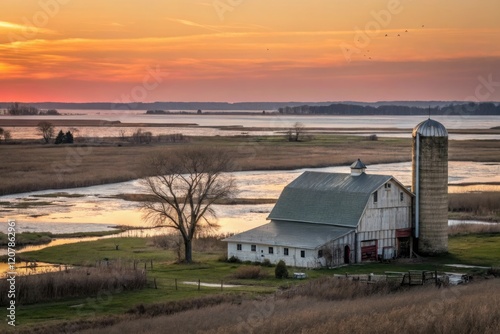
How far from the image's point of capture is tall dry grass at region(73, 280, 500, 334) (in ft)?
95.8

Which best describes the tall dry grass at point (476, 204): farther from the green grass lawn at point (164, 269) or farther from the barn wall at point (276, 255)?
the barn wall at point (276, 255)

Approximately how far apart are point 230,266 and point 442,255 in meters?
13.0

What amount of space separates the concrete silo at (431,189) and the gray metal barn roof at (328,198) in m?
3.43

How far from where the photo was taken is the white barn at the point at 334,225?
47.9 metres

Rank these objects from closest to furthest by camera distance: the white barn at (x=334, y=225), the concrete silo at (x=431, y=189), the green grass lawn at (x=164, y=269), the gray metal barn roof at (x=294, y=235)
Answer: the green grass lawn at (x=164, y=269) → the gray metal barn roof at (x=294, y=235) → the white barn at (x=334, y=225) → the concrete silo at (x=431, y=189)

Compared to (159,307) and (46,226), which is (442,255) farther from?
(46,226)

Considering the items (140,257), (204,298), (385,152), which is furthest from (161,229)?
(385,152)

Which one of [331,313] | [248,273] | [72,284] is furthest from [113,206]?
[331,313]

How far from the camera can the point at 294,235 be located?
4906 cm

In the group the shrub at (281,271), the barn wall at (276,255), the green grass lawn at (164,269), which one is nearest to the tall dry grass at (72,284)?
the green grass lawn at (164,269)

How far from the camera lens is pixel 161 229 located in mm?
62594

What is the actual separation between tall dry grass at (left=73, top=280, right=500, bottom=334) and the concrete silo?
1511cm

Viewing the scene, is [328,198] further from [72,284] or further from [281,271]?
[72,284]

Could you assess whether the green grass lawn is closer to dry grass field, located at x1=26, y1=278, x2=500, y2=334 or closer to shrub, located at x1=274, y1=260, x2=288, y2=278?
shrub, located at x1=274, y1=260, x2=288, y2=278
